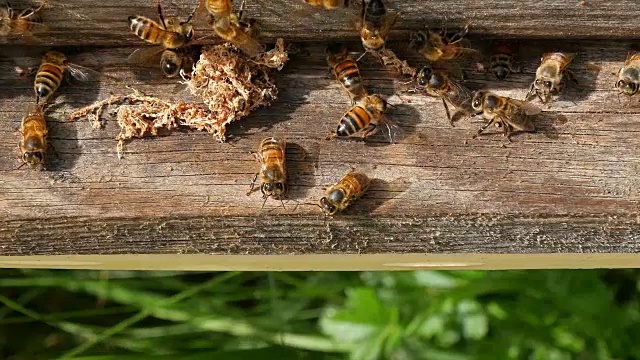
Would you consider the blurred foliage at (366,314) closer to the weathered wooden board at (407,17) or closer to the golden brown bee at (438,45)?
the weathered wooden board at (407,17)

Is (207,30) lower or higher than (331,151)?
higher

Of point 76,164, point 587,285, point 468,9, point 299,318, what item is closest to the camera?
point 468,9

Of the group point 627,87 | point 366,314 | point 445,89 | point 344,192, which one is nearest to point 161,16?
point 344,192

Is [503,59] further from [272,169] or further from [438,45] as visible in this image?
[272,169]

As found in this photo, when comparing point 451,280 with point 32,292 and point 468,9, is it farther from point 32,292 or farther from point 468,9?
point 32,292

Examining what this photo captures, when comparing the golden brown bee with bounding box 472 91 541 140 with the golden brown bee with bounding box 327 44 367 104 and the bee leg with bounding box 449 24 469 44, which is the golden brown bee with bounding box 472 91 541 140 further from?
the golden brown bee with bounding box 327 44 367 104

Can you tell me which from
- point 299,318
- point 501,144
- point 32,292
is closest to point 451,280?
point 299,318

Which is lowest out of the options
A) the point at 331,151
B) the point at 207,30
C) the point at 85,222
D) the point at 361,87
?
the point at 85,222
